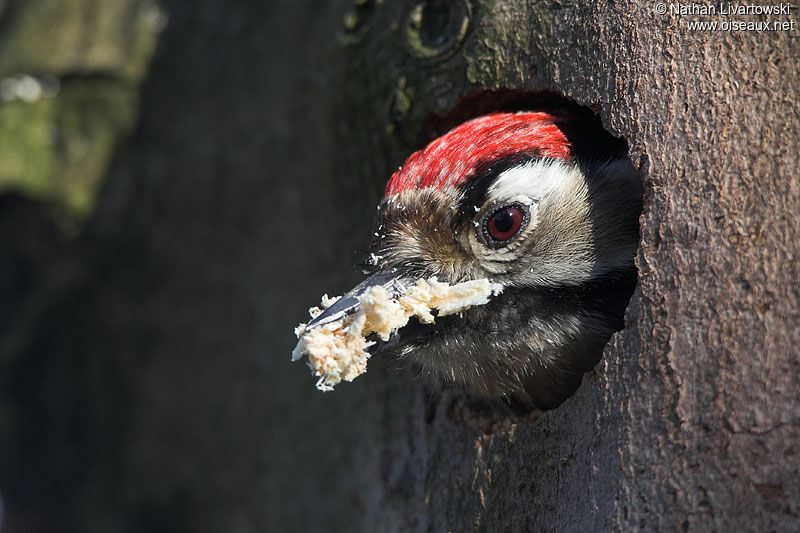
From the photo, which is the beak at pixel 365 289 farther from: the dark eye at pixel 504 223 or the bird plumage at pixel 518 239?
the dark eye at pixel 504 223

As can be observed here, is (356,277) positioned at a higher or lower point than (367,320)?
higher

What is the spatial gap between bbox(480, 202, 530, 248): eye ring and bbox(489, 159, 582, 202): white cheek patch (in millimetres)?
33

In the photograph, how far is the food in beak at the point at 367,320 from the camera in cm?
173

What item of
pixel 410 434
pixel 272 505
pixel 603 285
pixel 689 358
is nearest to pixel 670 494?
pixel 689 358

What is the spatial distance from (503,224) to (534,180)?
0.43ft

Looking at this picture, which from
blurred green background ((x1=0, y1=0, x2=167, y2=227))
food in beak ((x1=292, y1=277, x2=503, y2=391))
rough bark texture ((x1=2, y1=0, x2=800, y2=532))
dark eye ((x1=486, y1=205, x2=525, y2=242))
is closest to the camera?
rough bark texture ((x1=2, y1=0, x2=800, y2=532))

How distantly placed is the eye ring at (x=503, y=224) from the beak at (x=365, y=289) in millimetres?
212

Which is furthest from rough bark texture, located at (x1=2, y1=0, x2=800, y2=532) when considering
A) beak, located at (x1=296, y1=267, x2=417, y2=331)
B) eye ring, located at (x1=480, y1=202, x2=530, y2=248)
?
beak, located at (x1=296, y1=267, x2=417, y2=331)

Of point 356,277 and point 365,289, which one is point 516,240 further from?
point 356,277

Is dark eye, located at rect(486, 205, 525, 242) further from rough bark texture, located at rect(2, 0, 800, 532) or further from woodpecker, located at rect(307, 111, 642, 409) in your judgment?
rough bark texture, located at rect(2, 0, 800, 532)

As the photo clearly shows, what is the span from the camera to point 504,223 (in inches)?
72.3

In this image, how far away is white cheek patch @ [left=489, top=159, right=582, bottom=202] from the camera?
72.2 inches

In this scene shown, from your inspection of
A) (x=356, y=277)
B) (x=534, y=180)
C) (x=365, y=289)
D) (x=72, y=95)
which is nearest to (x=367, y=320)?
(x=365, y=289)

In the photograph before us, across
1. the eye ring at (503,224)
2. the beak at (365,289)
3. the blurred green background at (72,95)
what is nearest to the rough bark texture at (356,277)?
the blurred green background at (72,95)
